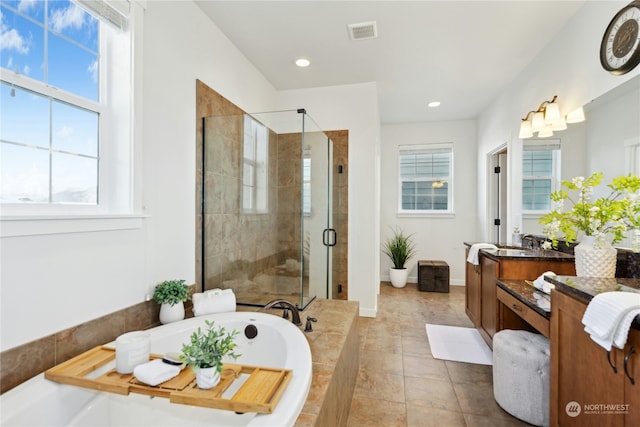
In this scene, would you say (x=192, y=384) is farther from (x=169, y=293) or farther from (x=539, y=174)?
(x=539, y=174)

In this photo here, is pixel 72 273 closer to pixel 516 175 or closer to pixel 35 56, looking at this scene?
pixel 35 56

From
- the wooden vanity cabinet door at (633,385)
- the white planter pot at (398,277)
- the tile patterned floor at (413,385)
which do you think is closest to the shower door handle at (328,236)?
the tile patterned floor at (413,385)

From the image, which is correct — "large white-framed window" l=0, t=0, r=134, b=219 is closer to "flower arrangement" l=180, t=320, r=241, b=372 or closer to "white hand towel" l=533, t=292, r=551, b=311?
"flower arrangement" l=180, t=320, r=241, b=372

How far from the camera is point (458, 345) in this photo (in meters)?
2.83

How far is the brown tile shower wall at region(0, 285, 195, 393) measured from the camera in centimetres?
112

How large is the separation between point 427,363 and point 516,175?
7.18ft

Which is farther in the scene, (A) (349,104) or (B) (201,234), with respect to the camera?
(A) (349,104)

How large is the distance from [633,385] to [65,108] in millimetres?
2529

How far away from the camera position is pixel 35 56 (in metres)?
1.28

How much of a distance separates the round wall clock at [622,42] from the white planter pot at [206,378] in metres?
2.69

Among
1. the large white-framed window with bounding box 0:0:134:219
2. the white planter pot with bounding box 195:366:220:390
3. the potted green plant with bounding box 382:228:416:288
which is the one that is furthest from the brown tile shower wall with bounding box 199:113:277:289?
the potted green plant with bounding box 382:228:416:288

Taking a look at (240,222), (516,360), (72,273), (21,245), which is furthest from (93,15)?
(516,360)

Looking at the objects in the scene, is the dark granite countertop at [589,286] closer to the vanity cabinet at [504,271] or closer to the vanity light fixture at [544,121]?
the vanity cabinet at [504,271]

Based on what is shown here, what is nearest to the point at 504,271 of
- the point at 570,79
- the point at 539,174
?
the point at 539,174
